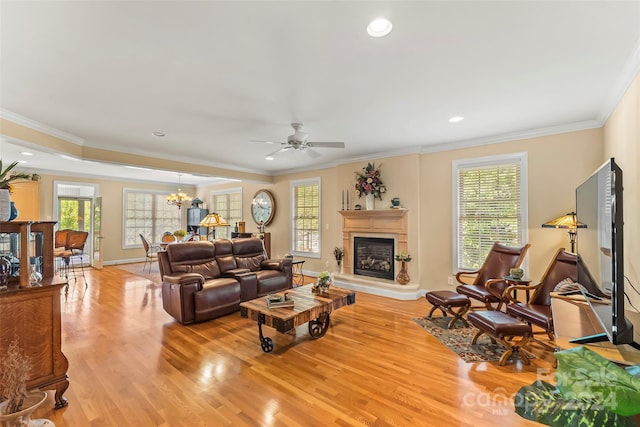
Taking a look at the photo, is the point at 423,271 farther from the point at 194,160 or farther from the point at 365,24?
the point at 194,160

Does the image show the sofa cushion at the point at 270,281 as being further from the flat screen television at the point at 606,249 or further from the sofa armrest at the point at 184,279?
the flat screen television at the point at 606,249

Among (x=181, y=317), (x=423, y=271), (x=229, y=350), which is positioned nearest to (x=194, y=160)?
(x=181, y=317)

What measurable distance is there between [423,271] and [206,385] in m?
3.85

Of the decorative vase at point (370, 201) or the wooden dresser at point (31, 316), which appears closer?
the wooden dresser at point (31, 316)

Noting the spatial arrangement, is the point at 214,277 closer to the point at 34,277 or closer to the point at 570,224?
the point at 34,277

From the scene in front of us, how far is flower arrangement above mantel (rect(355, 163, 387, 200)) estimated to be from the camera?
528 cm

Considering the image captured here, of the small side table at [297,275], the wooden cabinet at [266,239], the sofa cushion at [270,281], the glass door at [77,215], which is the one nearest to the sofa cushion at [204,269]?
the sofa cushion at [270,281]

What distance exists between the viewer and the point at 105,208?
8062 millimetres

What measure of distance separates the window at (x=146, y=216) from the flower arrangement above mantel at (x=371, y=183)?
23.2ft

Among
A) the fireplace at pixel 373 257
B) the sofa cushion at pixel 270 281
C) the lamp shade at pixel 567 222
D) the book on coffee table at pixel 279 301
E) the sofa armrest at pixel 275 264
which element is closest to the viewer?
the book on coffee table at pixel 279 301

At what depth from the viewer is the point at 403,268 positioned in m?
4.98

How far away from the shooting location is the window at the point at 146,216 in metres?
8.55

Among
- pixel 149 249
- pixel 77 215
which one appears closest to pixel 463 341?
pixel 149 249

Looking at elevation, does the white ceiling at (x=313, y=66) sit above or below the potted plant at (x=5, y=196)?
above
